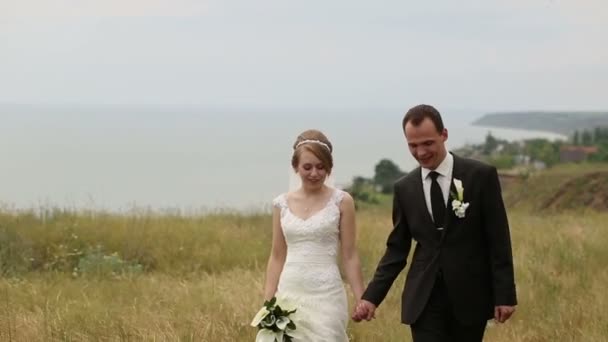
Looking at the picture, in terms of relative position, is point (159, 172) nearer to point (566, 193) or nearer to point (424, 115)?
point (566, 193)

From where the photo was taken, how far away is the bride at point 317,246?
208 inches

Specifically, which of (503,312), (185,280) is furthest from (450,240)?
(185,280)

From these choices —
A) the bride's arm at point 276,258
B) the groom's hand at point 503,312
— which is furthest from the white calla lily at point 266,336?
the groom's hand at point 503,312

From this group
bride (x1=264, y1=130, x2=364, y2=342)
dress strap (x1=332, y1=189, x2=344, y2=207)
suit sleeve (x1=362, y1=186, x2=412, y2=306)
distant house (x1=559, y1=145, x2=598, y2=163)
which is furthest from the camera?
distant house (x1=559, y1=145, x2=598, y2=163)

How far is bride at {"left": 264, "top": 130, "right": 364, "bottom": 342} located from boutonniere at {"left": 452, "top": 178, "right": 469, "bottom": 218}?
1.01 meters

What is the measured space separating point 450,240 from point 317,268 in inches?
44.3

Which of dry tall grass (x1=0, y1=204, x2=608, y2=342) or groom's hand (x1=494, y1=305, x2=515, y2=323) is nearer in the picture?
groom's hand (x1=494, y1=305, x2=515, y2=323)

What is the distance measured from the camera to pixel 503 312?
4.43m

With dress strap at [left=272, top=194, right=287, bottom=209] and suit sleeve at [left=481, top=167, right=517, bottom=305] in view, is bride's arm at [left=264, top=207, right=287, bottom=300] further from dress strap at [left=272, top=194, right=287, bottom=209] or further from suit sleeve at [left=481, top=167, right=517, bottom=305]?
suit sleeve at [left=481, top=167, right=517, bottom=305]

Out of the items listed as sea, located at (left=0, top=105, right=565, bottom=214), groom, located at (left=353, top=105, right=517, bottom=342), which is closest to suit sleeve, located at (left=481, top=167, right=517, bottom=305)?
groom, located at (left=353, top=105, right=517, bottom=342)

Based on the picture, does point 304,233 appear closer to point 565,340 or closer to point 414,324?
point 414,324

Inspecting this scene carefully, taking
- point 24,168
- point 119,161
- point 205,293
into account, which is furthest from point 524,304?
point 119,161

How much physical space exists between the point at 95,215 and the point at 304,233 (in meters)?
10.7

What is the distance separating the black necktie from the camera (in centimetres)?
452
